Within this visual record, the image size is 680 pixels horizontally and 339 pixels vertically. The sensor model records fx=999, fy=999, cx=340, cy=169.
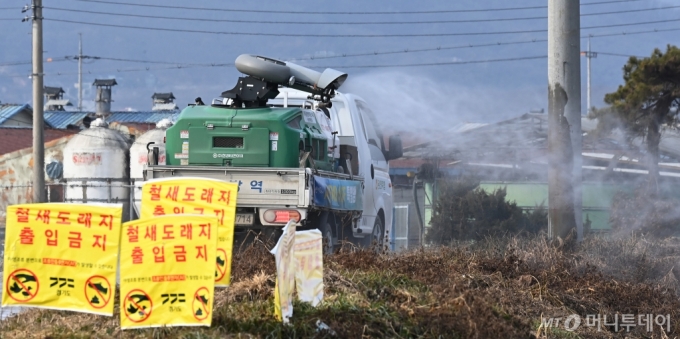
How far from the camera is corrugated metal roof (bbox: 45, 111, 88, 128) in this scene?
54622 millimetres

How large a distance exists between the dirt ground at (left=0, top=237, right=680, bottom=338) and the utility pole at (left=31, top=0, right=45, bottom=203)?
1823 cm

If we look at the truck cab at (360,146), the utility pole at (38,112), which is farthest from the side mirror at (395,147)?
the utility pole at (38,112)

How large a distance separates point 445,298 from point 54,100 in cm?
5808

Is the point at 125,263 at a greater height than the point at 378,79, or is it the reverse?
the point at 378,79

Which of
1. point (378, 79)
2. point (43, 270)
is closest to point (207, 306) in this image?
point (43, 270)

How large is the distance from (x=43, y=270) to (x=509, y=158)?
16.0m

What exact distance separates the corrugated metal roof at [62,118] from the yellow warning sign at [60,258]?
4762cm

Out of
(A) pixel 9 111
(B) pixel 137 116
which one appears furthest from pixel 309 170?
(B) pixel 137 116

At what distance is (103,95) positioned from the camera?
60.9 meters

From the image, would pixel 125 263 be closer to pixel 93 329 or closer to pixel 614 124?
pixel 93 329

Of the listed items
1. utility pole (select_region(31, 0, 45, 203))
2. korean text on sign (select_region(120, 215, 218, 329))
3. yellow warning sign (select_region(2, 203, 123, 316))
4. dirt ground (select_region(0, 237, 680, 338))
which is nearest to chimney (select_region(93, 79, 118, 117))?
utility pole (select_region(31, 0, 45, 203))

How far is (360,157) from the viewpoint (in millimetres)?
16500

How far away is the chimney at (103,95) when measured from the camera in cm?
5997

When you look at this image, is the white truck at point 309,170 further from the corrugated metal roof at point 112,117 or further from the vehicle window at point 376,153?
the corrugated metal roof at point 112,117
